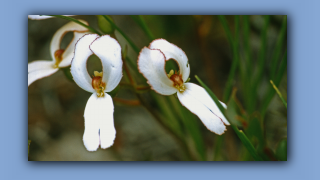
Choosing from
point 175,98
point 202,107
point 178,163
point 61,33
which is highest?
point 61,33

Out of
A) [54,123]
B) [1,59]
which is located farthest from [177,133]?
[1,59]

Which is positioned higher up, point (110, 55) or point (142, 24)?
point (142, 24)

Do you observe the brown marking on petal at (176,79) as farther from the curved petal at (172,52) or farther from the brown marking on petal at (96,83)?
the brown marking on petal at (96,83)

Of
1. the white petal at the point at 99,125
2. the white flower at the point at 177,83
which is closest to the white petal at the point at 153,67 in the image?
the white flower at the point at 177,83

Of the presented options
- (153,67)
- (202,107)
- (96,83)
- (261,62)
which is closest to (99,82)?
(96,83)

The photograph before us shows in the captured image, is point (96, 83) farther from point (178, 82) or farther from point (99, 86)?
point (178, 82)

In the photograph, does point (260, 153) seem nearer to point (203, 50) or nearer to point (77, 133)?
point (203, 50)
